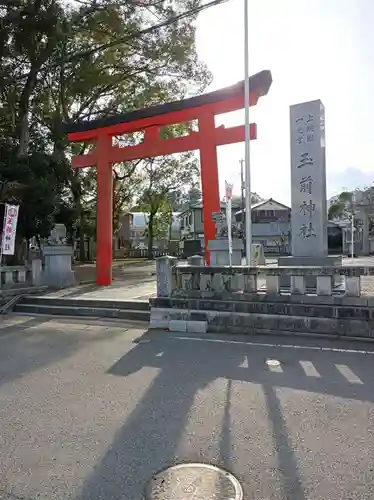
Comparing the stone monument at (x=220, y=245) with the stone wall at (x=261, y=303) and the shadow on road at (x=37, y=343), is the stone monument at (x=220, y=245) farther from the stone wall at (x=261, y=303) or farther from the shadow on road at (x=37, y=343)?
the shadow on road at (x=37, y=343)

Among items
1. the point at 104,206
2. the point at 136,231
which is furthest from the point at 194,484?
the point at 136,231

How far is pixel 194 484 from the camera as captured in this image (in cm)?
270

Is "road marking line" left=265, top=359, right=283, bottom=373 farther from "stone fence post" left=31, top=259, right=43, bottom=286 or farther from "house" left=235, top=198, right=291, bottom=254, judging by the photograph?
"house" left=235, top=198, right=291, bottom=254

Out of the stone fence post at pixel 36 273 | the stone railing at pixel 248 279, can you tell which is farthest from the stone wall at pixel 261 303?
the stone fence post at pixel 36 273

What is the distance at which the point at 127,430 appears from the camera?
11.7ft

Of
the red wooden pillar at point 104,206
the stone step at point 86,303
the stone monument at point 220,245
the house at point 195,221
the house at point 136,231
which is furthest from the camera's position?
the house at point 136,231

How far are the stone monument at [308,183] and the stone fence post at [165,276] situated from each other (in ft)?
9.48

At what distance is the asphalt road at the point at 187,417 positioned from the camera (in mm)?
2787

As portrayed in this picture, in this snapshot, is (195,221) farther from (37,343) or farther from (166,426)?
(166,426)

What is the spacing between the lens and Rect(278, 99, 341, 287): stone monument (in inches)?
380

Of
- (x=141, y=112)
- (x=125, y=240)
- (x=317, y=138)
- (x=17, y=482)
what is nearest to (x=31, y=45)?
(x=141, y=112)

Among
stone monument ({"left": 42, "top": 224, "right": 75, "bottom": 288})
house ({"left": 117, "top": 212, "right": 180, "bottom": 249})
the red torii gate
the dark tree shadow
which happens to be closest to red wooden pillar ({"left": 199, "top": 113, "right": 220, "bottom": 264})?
the red torii gate

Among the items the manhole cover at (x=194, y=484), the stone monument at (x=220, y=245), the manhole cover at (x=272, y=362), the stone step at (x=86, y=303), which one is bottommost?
the manhole cover at (x=272, y=362)

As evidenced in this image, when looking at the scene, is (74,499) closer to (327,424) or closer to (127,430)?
(127,430)
